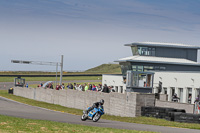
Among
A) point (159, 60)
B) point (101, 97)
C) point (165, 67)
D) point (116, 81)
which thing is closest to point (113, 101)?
point (101, 97)

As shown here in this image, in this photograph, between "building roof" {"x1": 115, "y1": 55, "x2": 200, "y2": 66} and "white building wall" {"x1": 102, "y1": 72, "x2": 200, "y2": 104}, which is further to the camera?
"building roof" {"x1": 115, "y1": 55, "x2": 200, "y2": 66}

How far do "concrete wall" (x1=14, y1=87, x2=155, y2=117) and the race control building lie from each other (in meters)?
8.91

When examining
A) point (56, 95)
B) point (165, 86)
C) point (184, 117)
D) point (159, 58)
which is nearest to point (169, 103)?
point (184, 117)

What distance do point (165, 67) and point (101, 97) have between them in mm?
32254

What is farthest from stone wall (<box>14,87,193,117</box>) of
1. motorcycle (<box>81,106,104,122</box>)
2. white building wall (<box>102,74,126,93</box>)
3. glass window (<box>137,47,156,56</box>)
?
glass window (<box>137,47,156,56</box>)

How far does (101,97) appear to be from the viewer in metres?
39.5

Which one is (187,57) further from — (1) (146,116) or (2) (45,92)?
(1) (146,116)

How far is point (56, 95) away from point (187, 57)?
31.7 metres

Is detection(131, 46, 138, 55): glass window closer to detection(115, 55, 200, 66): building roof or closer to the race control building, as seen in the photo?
the race control building

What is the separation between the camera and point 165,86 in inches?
2052

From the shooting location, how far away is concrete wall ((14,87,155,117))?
31984 millimetres

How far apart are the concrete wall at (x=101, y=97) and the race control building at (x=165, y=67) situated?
891 cm

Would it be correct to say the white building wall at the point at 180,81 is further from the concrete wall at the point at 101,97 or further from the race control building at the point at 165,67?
the concrete wall at the point at 101,97

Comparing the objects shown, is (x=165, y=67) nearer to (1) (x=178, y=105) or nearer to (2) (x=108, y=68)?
(1) (x=178, y=105)
